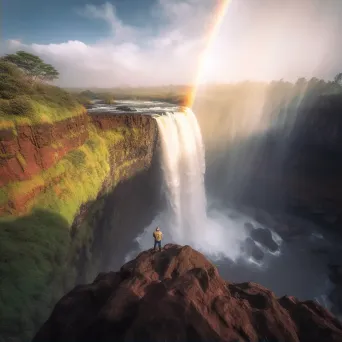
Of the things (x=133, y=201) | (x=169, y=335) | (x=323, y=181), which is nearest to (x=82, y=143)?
(x=133, y=201)

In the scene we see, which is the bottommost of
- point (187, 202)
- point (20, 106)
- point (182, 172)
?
point (187, 202)

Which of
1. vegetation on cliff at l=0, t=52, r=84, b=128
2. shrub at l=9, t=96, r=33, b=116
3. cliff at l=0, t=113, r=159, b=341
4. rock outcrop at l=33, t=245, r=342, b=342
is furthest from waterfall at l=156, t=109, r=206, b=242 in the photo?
rock outcrop at l=33, t=245, r=342, b=342

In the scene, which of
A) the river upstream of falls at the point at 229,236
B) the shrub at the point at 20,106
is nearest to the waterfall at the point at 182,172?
the river upstream of falls at the point at 229,236

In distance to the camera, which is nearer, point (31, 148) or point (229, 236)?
point (31, 148)

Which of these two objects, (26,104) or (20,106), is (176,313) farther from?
(26,104)

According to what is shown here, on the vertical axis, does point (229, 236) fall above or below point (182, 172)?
below

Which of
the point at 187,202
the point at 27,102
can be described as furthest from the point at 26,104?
the point at 187,202

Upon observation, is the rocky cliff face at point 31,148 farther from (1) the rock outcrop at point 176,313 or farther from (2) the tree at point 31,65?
(2) the tree at point 31,65

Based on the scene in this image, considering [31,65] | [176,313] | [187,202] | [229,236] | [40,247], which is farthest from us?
[187,202]

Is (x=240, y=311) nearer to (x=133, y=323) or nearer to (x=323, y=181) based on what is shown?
(x=133, y=323)
